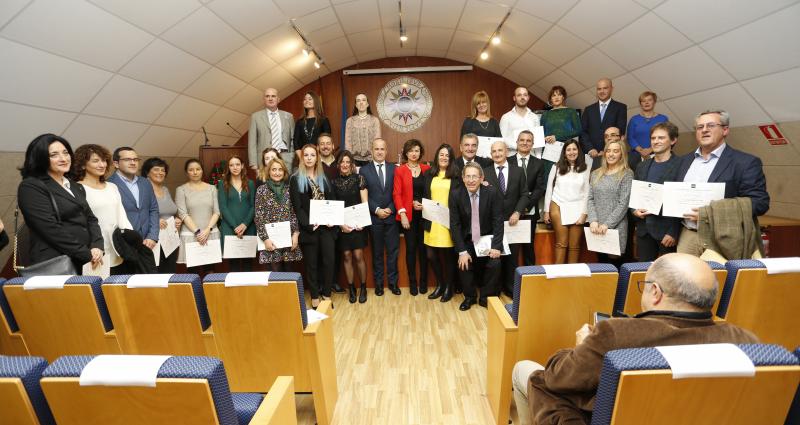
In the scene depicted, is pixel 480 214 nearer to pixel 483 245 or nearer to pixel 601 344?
pixel 483 245

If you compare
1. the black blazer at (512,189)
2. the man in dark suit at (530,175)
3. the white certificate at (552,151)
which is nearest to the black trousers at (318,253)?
the black blazer at (512,189)

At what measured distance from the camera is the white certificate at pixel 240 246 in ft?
12.0

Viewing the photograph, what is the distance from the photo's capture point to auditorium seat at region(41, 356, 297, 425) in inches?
35.1

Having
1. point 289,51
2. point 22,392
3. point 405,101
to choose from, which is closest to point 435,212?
point 22,392

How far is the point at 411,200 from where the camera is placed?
395 cm

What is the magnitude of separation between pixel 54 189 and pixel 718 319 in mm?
3617

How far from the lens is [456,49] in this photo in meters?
6.61

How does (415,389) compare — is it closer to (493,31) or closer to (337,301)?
(337,301)

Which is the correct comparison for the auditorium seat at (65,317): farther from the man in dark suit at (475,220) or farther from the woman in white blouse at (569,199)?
the woman in white blouse at (569,199)

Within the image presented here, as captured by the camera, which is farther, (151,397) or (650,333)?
(650,333)

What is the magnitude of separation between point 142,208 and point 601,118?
4.69 meters

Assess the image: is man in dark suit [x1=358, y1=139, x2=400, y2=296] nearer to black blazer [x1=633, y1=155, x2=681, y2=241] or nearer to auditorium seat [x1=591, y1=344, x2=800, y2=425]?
black blazer [x1=633, y1=155, x2=681, y2=241]

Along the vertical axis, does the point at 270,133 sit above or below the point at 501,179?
above

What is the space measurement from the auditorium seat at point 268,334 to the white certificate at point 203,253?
2.00m
